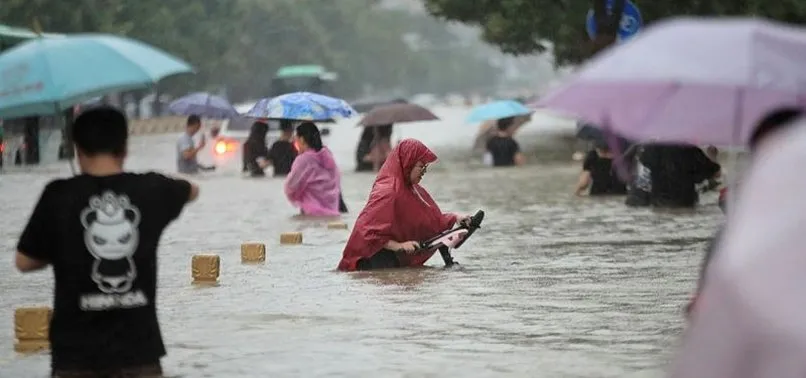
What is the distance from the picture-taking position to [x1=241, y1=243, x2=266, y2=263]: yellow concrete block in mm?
16547

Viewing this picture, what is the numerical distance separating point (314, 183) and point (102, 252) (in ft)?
51.6

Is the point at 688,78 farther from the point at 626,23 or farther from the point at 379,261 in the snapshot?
the point at 626,23

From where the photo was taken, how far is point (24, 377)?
961 centimetres

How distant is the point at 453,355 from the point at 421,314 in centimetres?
197

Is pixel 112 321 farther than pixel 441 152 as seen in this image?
No

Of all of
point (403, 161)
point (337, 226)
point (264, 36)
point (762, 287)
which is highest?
point (264, 36)

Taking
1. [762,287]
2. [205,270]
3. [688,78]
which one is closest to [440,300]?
[205,270]

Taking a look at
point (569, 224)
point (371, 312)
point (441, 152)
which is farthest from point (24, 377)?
point (441, 152)

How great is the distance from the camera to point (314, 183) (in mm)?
22391

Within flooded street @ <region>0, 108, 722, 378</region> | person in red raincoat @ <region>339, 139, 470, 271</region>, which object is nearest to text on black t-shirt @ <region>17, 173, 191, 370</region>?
flooded street @ <region>0, 108, 722, 378</region>

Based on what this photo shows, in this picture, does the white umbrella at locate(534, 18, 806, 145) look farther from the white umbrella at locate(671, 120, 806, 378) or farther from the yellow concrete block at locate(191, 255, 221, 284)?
the yellow concrete block at locate(191, 255, 221, 284)

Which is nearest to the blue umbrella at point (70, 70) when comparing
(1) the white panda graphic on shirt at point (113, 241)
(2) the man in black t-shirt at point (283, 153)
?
(1) the white panda graphic on shirt at point (113, 241)

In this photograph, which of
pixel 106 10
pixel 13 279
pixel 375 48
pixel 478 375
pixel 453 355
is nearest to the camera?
pixel 478 375

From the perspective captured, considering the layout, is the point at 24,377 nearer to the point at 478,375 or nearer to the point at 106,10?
the point at 478,375
